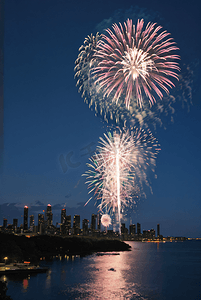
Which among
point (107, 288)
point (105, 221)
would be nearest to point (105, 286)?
point (107, 288)

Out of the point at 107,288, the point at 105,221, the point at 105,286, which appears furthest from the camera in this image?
the point at 105,221

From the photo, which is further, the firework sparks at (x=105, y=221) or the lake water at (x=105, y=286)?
the firework sparks at (x=105, y=221)

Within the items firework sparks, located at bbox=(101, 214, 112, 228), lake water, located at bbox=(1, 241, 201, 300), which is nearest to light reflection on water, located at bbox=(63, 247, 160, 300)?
lake water, located at bbox=(1, 241, 201, 300)

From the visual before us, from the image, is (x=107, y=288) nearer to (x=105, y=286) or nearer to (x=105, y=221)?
(x=105, y=286)

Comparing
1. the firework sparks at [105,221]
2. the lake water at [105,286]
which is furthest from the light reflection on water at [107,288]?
the firework sparks at [105,221]

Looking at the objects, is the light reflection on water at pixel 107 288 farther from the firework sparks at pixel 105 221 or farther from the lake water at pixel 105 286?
the firework sparks at pixel 105 221

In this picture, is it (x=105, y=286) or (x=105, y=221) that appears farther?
(x=105, y=221)

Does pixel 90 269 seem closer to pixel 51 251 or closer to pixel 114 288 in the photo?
pixel 114 288

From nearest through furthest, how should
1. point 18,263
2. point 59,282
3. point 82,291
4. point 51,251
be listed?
1. point 82,291
2. point 59,282
3. point 18,263
4. point 51,251

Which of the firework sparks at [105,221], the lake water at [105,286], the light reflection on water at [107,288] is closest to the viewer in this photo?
the lake water at [105,286]

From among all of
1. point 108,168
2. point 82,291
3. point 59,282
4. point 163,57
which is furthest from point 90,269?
point 163,57

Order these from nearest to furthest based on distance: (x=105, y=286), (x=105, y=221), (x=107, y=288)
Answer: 1. (x=107, y=288)
2. (x=105, y=286)
3. (x=105, y=221)
